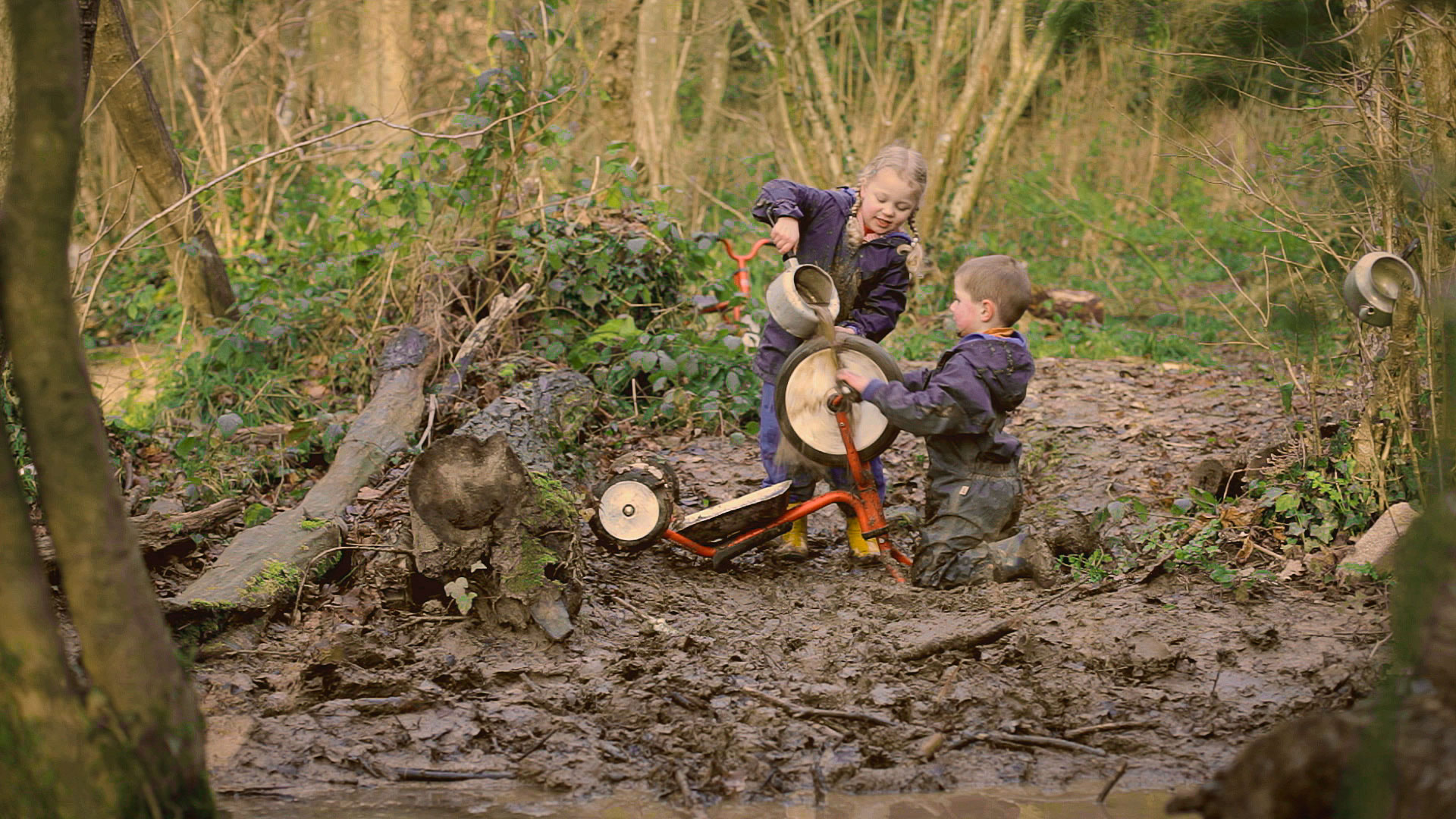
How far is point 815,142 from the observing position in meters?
11.2

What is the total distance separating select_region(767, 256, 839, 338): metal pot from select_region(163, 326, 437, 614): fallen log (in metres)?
1.77

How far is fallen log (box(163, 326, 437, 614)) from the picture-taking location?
362cm

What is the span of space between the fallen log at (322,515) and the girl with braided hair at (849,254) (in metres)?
1.71

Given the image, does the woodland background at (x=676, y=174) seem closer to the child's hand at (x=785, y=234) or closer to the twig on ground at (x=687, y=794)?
the child's hand at (x=785, y=234)

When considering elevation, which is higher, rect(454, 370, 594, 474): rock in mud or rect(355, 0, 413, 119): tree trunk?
rect(355, 0, 413, 119): tree trunk

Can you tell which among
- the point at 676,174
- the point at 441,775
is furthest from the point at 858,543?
the point at 676,174

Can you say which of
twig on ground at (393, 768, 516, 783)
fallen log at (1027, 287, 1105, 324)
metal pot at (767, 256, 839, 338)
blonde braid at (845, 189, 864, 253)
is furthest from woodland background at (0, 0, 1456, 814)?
metal pot at (767, 256, 839, 338)

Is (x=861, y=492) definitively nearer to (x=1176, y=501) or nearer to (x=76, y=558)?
(x=1176, y=501)

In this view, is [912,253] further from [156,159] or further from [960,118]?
[960,118]

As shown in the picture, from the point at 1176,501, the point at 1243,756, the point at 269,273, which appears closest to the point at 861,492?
the point at 1176,501

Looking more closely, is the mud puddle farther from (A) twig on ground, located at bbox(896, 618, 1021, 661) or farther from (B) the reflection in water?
(A) twig on ground, located at bbox(896, 618, 1021, 661)

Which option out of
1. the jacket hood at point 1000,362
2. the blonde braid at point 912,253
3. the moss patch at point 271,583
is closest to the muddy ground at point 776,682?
the moss patch at point 271,583

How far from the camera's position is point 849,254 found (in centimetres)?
472

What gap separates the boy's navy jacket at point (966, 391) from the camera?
4004mm
